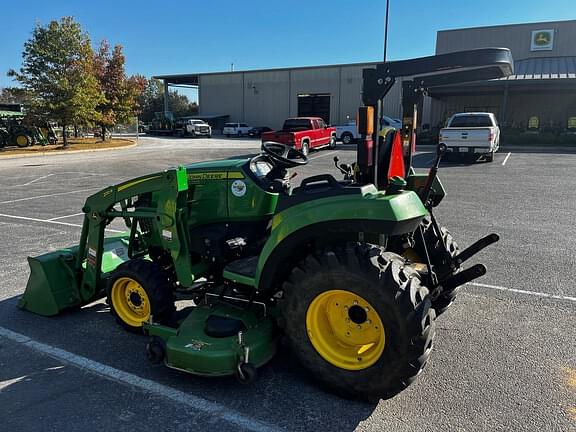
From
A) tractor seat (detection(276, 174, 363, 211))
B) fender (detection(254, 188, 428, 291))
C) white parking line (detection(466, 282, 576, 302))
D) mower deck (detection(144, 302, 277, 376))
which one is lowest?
white parking line (detection(466, 282, 576, 302))

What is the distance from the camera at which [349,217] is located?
107 inches

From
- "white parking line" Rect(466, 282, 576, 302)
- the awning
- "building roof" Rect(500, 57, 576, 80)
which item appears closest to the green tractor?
"white parking line" Rect(466, 282, 576, 302)

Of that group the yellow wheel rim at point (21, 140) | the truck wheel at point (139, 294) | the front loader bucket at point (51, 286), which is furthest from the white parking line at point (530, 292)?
the yellow wheel rim at point (21, 140)

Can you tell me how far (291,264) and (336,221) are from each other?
1.91 feet

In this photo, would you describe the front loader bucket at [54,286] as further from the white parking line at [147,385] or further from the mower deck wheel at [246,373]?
the mower deck wheel at [246,373]

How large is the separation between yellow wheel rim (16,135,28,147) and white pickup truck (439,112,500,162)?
947 inches

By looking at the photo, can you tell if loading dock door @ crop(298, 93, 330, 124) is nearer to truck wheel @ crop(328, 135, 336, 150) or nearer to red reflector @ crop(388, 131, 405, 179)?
truck wheel @ crop(328, 135, 336, 150)

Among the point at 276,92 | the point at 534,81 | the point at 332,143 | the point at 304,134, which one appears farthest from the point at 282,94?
the point at 304,134

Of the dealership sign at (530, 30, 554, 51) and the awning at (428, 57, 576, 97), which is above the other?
the dealership sign at (530, 30, 554, 51)

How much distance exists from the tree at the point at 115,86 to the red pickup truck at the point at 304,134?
14124 mm

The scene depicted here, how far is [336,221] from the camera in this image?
276cm

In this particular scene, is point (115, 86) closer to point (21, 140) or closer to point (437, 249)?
point (21, 140)

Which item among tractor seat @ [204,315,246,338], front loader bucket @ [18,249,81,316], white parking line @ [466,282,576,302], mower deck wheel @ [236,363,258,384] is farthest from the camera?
white parking line @ [466,282,576,302]

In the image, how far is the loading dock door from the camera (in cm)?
→ 4559
